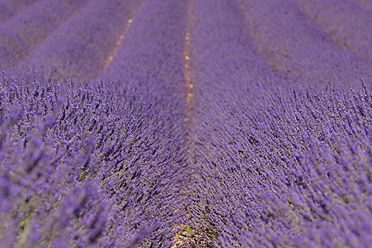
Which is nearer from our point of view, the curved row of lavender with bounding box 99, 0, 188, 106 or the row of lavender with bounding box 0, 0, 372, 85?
the curved row of lavender with bounding box 99, 0, 188, 106

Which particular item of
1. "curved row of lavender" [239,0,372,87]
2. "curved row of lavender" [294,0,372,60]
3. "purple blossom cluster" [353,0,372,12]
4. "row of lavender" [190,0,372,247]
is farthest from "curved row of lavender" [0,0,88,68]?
"purple blossom cluster" [353,0,372,12]

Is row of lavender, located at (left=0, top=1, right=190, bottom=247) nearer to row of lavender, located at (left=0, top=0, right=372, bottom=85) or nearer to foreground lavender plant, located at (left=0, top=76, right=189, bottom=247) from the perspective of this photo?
foreground lavender plant, located at (left=0, top=76, right=189, bottom=247)

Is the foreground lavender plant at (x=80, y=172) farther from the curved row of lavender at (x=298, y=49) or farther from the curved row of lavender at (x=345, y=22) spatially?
the curved row of lavender at (x=345, y=22)

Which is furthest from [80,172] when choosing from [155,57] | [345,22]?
[345,22]

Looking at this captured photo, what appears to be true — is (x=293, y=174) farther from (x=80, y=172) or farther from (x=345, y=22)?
(x=345, y=22)

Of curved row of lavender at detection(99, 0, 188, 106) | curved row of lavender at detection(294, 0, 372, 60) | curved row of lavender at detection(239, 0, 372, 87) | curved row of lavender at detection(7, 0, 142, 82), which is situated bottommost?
curved row of lavender at detection(7, 0, 142, 82)
